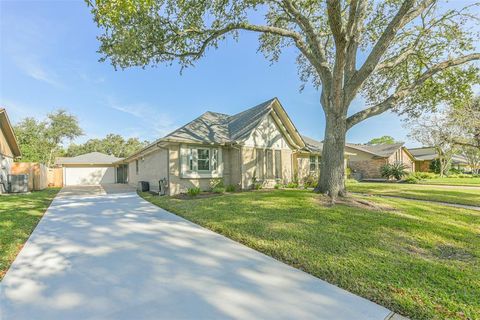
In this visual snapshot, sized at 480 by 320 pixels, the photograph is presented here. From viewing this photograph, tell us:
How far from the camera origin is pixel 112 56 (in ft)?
29.9

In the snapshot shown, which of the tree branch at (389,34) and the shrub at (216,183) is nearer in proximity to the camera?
the tree branch at (389,34)

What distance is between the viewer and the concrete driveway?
2.50 m

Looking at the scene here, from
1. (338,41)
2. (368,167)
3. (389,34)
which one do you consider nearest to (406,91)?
(389,34)

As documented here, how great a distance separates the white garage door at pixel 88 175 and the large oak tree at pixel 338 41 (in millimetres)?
23147

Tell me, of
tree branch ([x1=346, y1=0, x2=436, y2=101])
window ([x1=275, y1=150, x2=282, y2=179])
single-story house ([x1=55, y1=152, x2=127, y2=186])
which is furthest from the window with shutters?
single-story house ([x1=55, y1=152, x2=127, y2=186])

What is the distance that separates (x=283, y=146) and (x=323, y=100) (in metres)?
5.59

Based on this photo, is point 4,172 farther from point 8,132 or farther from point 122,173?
point 122,173

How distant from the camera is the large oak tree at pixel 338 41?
8.10m

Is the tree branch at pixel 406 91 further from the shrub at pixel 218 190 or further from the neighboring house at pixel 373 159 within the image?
the neighboring house at pixel 373 159

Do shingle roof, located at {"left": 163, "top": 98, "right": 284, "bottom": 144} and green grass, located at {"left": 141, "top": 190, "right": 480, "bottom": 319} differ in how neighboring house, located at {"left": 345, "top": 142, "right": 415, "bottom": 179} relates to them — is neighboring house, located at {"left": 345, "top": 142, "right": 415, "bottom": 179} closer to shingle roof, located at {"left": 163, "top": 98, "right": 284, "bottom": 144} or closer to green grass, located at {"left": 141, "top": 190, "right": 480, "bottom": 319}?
shingle roof, located at {"left": 163, "top": 98, "right": 284, "bottom": 144}

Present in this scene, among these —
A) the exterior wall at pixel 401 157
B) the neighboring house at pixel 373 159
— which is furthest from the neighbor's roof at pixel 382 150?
the exterior wall at pixel 401 157

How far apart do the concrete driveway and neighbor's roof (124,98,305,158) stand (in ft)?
24.5

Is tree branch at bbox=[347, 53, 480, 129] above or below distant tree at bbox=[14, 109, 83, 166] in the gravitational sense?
below

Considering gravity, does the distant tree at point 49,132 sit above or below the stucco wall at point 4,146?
above
